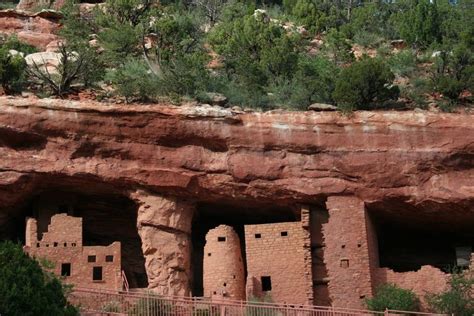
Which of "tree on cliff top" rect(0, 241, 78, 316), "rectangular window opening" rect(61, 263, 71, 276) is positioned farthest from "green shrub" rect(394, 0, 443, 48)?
"tree on cliff top" rect(0, 241, 78, 316)

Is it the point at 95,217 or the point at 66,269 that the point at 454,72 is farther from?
the point at 66,269

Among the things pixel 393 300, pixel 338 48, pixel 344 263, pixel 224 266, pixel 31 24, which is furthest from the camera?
pixel 31 24

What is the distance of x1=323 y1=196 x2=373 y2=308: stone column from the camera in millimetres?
24719

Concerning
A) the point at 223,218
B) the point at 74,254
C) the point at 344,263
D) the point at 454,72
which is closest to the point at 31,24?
the point at 223,218

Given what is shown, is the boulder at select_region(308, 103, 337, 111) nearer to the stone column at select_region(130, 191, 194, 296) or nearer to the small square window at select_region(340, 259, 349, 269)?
the small square window at select_region(340, 259, 349, 269)

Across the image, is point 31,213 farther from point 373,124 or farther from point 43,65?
point 373,124

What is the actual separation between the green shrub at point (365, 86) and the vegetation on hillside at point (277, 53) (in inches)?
1.3

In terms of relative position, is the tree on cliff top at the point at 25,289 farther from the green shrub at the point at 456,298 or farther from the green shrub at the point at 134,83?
the green shrub at the point at 456,298

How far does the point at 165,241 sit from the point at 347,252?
4.59 m

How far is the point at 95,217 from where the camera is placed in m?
28.4

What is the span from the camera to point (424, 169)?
25.3 m

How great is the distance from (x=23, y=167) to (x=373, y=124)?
880 cm

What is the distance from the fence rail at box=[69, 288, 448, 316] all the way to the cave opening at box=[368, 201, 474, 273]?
423 cm

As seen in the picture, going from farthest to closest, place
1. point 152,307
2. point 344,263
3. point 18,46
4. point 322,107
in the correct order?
point 18,46 < point 322,107 < point 344,263 < point 152,307
